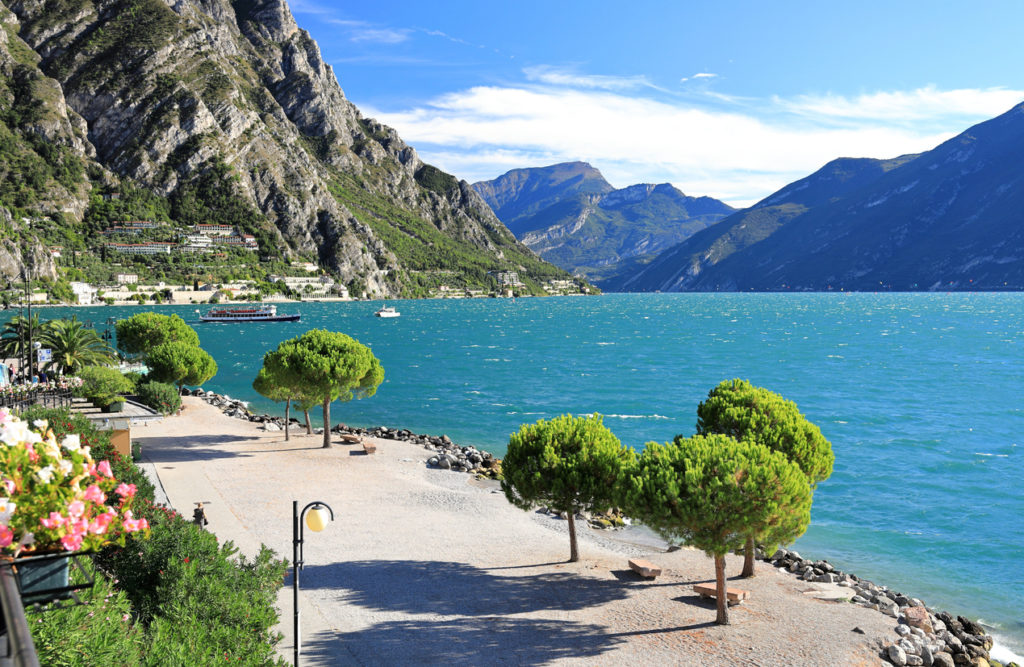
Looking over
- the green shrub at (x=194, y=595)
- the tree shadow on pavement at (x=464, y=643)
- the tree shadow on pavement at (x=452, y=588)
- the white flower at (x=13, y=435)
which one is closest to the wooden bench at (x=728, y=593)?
the tree shadow on pavement at (x=452, y=588)

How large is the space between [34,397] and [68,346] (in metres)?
26.2

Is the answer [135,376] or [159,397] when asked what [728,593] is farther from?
[135,376]

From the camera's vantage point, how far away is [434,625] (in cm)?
1820

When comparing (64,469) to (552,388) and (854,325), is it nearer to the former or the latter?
(552,388)

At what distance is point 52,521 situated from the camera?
5.48 metres

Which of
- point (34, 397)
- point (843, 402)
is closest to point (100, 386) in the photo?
A: point (34, 397)

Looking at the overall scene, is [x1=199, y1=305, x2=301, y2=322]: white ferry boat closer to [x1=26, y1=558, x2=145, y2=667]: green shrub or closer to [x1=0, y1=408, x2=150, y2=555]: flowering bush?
[x1=26, y1=558, x2=145, y2=667]: green shrub

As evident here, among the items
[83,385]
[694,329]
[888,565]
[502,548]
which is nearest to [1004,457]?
[888,565]

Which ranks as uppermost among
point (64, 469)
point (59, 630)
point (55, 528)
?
point (64, 469)

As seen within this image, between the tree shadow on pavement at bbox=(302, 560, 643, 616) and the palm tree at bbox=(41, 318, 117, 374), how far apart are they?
4233 centimetres

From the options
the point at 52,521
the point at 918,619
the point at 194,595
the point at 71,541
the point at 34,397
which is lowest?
the point at 918,619

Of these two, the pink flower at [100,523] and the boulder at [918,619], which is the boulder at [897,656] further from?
the pink flower at [100,523]

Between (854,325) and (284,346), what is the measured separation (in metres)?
163

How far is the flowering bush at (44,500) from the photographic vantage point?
5457 millimetres
